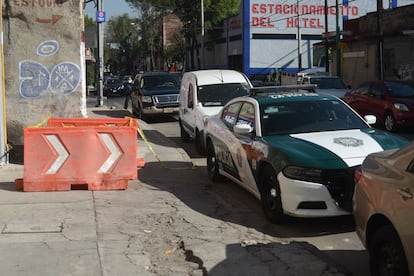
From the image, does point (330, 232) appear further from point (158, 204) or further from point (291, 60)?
point (291, 60)

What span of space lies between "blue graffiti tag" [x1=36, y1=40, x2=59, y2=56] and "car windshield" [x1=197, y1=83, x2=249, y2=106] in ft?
14.0

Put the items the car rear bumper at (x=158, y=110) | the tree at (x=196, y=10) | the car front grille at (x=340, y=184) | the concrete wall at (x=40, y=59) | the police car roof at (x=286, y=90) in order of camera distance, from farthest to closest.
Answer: the tree at (x=196, y=10)
the car rear bumper at (x=158, y=110)
the concrete wall at (x=40, y=59)
the police car roof at (x=286, y=90)
the car front grille at (x=340, y=184)

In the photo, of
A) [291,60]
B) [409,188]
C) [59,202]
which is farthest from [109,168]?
[291,60]

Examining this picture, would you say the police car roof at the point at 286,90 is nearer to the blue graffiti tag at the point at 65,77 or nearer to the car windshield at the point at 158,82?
the blue graffiti tag at the point at 65,77

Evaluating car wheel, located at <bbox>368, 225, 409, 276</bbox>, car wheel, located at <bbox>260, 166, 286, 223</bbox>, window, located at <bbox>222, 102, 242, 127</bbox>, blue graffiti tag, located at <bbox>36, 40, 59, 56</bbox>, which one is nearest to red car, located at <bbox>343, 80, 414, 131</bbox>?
window, located at <bbox>222, 102, 242, 127</bbox>

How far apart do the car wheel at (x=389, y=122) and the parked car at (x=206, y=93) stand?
4811 millimetres

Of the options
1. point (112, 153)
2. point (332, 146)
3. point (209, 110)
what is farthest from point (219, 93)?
point (332, 146)

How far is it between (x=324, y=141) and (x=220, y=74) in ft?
26.1

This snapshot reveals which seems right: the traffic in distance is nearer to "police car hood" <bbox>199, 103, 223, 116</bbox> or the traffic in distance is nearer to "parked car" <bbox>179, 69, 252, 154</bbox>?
"police car hood" <bbox>199, 103, 223, 116</bbox>

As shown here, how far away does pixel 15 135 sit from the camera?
10.6 m

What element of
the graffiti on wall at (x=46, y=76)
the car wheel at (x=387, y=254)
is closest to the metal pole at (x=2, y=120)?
the graffiti on wall at (x=46, y=76)

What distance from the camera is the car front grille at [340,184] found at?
6281mm

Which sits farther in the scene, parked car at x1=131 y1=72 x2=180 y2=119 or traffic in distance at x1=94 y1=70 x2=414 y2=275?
parked car at x1=131 y1=72 x2=180 y2=119

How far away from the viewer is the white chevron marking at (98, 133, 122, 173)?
8383 mm
